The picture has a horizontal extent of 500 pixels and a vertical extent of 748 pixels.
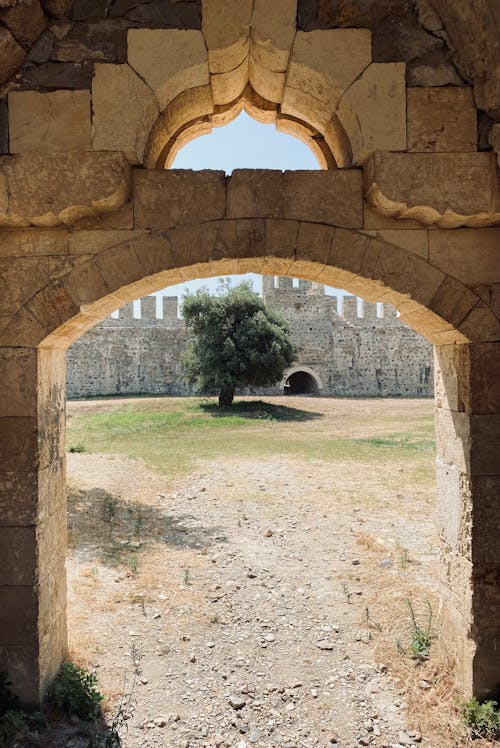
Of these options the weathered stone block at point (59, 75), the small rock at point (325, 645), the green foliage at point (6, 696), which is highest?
the weathered stone block at point (59, 75)

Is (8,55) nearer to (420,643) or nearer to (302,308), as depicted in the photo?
(420,643)

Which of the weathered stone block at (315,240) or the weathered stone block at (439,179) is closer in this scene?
the weathered stone block at (439,179)

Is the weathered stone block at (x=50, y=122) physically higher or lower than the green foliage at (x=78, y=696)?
higher

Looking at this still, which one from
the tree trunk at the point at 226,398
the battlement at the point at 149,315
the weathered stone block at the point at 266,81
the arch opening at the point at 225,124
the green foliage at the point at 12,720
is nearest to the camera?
the green foliage at the point at 12,720

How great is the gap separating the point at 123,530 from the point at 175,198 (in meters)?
4.80

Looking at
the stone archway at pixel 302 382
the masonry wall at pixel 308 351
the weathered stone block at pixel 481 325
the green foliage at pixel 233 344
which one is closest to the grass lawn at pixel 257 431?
the green foliage at pixel 233 344

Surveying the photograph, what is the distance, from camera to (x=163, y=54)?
2.95 meters

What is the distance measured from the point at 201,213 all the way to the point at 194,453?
8.88 metres

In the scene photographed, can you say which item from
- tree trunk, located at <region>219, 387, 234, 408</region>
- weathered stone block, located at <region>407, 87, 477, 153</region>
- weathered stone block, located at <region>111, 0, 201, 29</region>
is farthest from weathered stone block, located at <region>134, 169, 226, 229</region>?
tree trunk, located at <region>219, 387, 234, 408</region>

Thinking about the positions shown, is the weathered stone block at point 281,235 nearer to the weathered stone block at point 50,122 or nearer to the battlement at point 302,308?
the weathered stone block at point 50,122

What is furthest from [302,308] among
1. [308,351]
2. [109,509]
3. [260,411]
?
[109,509]

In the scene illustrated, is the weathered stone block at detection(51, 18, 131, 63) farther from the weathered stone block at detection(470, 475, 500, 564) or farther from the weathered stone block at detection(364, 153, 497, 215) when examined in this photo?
the weathered stone block at detection(470, 475, 500, 564)

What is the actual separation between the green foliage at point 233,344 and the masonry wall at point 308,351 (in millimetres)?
6498

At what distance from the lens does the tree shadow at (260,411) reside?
690 inches
